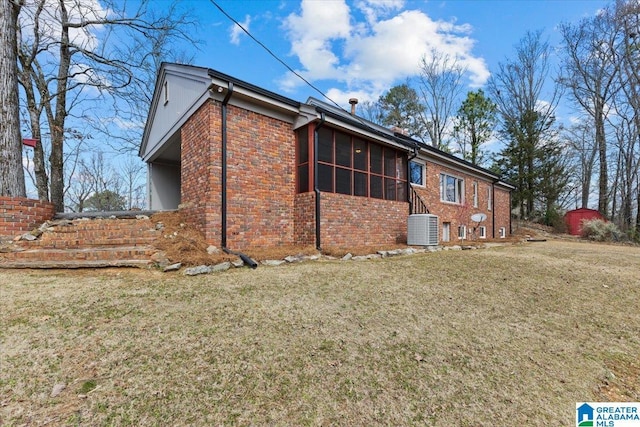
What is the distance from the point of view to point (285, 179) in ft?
23.9

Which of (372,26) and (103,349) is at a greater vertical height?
(372,26)

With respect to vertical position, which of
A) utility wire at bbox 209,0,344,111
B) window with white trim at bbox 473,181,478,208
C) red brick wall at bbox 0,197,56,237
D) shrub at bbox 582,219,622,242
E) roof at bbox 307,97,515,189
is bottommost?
shrub at bbox 582,219,622,242

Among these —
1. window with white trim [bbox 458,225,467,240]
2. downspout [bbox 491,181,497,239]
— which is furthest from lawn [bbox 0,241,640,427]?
downspout [bbox 491,181,497,239]

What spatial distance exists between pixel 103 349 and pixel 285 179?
5.45 m

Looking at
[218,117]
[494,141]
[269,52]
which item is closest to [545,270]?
[218,117]

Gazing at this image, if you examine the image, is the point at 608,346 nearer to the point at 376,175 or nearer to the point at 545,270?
the point at 545,270

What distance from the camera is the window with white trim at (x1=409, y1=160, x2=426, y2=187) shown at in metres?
11.0

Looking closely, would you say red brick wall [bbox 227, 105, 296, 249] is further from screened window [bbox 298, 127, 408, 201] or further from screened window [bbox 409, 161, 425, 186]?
screened window [bbox 409, 161, 425, 186]

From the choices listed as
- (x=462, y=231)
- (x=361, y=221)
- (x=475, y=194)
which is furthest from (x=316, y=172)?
(x=475, y=194)

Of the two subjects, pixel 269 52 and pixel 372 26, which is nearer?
pixel 269 52

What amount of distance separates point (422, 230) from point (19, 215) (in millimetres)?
9606

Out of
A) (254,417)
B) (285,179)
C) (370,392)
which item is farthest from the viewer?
(285,179)

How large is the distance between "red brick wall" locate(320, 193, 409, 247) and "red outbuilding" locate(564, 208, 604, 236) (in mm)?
16803

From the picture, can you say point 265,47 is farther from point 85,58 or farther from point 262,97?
point 85,58
